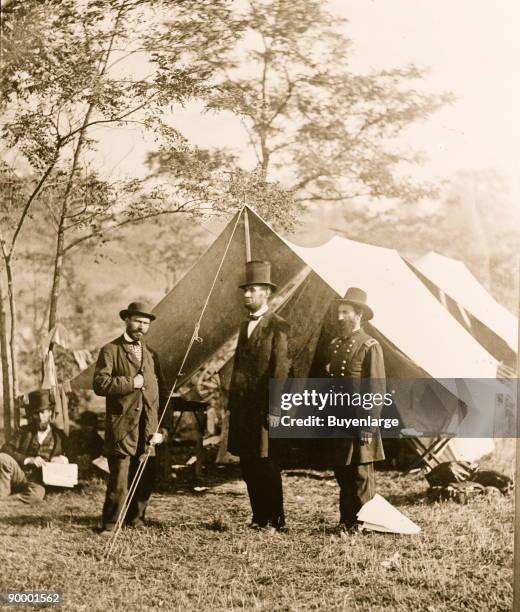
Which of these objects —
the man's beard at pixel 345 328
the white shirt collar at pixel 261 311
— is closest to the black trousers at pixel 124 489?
the white shirt collar at pixel 261 311

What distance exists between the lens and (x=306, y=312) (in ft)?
16.8

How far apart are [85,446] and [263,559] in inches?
80.5

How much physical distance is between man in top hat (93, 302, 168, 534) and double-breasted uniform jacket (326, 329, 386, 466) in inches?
48.5

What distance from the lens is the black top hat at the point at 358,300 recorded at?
185 inches

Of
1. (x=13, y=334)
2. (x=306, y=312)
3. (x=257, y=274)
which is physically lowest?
(x=13, y=334)

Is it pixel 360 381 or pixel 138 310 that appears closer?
pixel 360 381

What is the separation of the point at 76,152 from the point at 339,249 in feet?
7.11

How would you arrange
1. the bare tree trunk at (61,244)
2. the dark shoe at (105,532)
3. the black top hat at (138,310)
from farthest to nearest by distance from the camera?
the bare tree trunk at (61,244) < the black top hat at (138,310) < the dark shoe at (105,532)

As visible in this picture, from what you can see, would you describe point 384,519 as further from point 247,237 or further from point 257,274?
point 247,237

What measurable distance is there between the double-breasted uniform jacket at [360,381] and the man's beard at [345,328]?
10 cm

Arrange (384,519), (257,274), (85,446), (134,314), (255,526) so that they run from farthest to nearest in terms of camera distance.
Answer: (85,446)
(257,274)
(134,314)
(255,526)
(384,519)

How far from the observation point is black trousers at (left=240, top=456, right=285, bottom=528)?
4445mm

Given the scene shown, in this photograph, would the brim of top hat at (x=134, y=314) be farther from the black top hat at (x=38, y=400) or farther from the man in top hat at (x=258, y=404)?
the black top hat at (x=38, y=400)

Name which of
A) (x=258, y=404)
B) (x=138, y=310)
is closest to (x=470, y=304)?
(x=258, y=404)
